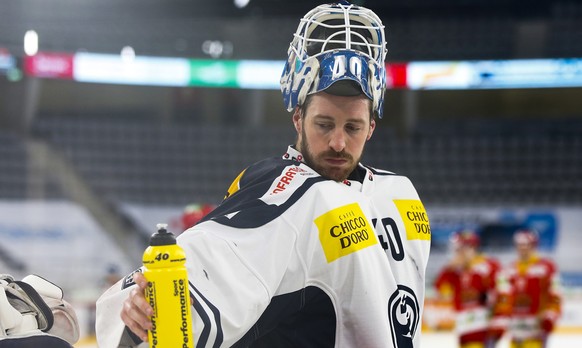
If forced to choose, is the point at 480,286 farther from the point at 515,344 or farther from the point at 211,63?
the point at 211,63

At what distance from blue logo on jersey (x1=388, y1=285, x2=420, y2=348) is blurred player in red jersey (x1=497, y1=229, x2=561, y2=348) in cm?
634

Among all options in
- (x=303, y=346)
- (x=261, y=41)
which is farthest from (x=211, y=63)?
(x=303, y=346)

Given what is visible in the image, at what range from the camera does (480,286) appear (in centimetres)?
852

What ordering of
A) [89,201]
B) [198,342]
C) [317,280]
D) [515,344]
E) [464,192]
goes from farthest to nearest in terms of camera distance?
[464,192]
[89,201]
[515,344]
[317,280]
[198,342]

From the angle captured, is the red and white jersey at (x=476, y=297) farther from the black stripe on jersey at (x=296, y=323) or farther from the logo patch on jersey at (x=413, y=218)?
the black stripe on jersey at (x=296, y=323)

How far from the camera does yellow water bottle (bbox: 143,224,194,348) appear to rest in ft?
4.35

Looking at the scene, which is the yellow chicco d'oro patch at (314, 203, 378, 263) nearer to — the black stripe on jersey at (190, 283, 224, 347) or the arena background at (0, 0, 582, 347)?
the black stripe on jersey at (190, 283, 224, 347)

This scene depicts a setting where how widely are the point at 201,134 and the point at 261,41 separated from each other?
81.7 inches

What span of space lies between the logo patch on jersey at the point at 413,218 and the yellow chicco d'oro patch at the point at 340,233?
0.24 meters

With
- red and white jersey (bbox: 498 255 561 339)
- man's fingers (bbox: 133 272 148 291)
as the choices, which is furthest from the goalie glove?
red and white jersey (bbox: 498 255 561 339)

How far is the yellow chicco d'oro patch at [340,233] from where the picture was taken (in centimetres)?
161

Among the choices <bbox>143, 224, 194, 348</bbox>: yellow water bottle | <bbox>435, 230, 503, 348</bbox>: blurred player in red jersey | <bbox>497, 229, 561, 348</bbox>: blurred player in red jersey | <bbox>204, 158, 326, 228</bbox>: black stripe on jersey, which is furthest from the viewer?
<bbox>435, 230, 503, 348</bbox>: blurred player in red jersey

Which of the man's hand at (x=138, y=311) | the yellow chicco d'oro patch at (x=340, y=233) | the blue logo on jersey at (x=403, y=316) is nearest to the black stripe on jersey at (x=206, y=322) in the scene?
the man's hand at (x=138, y=311)

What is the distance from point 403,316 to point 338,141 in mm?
384
